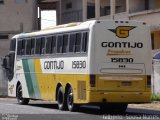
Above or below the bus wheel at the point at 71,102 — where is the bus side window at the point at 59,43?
above

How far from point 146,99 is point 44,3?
5227 cm

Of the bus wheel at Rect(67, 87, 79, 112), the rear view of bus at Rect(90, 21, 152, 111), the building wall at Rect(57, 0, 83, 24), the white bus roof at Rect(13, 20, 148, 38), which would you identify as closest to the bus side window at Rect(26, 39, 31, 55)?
the white bus roof at Rect(13, 20, 148, 38)

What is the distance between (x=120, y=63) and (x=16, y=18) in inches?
1939

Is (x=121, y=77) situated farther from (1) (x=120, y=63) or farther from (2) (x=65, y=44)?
(2) (x=65, y=44)

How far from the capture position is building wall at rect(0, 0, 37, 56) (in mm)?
70938

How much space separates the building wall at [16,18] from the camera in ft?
233

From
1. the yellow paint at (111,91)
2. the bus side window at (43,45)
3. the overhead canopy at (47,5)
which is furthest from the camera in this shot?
the overhead canopy at (47,5)

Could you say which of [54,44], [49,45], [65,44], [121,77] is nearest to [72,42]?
[65,44]

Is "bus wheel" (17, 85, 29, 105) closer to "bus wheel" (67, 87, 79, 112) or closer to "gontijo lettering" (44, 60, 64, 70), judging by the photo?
"gontijo lettering" (44, 60, 64, 70)

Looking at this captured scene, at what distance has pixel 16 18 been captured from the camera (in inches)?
2840

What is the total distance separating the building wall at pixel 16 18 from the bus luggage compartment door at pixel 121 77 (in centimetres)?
4717

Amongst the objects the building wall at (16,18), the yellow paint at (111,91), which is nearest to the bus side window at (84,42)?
the yellow paint at (111,91)

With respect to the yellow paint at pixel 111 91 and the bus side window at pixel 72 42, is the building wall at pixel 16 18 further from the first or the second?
the yellow paint at pixel 111 91

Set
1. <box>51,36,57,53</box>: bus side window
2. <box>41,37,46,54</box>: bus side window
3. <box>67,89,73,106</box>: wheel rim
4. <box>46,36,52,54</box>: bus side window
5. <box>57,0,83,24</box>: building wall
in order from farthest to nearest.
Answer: <box>57,0,83,24</box>: building wall < <box>41,37,46,54</box>: bus side window < <box>46,36,52,54</box>: bus side window < <box>51,36,57,53</box>: bus side window < <box>67,89,73,106</box>: wheel rim
